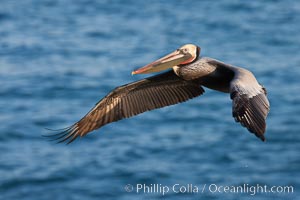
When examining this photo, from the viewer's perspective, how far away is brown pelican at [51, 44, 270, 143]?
29.6ft

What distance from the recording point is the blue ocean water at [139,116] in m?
15.4

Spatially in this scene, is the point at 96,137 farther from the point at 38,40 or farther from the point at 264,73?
the point at 38,40

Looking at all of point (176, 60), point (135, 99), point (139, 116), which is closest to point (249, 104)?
point (176, 60)

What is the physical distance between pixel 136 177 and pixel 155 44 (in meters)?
7.02

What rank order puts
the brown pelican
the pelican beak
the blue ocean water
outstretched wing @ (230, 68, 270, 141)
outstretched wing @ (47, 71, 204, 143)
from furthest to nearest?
1. the blue ocean water
2. outstretched wing @ (47, 71, 204, 143)
3. the pelican beak
4. the brown pelican
5. outstretched wing @ (230, 68, 270, 141)

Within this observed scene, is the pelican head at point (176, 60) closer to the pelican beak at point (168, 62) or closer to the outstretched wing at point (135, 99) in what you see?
the pelican beak at point (168, 62)

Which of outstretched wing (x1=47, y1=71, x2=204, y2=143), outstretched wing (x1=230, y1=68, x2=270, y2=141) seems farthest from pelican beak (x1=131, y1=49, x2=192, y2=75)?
outstretched wing (x1=230, y1=68, x2=270, y2=141)

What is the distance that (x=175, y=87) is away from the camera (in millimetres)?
10273

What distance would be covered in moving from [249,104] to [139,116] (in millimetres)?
9646

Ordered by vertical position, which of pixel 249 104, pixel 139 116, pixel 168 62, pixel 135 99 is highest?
pixel 168 62

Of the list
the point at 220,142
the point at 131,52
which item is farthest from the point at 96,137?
the point at 131,52

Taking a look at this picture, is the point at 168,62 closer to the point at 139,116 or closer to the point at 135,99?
the point at 135,99

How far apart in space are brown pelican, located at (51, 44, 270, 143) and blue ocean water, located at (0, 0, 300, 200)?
4678mm

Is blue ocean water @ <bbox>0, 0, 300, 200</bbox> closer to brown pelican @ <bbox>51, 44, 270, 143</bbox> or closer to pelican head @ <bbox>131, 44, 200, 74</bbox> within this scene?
brown pelican @ <bbox>51, 44, 270, 143</bbox>
